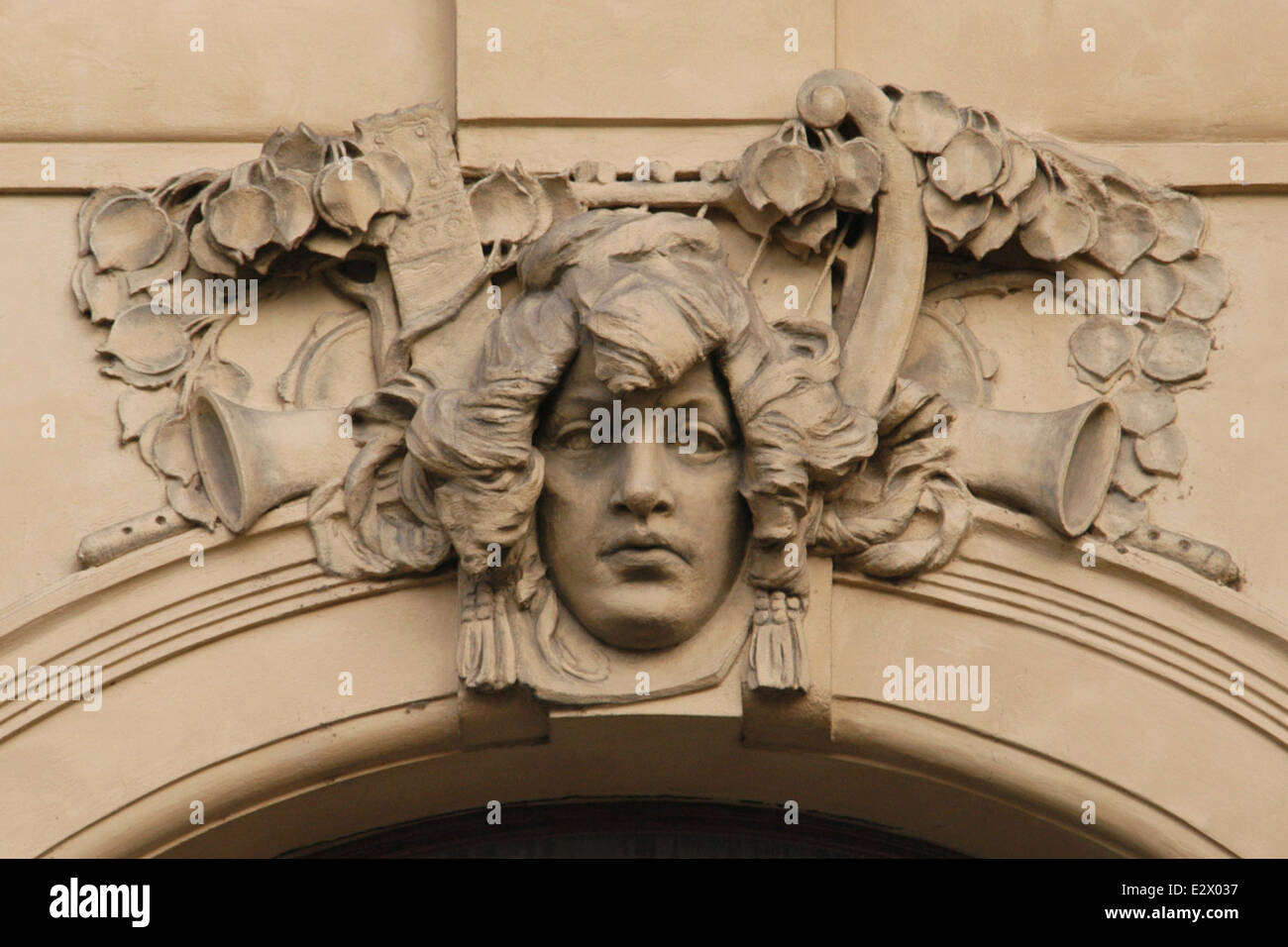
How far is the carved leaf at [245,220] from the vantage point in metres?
5.27

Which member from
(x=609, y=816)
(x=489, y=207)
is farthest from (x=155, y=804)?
(x=489, y=207)

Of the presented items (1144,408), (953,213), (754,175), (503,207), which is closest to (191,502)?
(503,207)

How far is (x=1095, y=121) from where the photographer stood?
216 inches

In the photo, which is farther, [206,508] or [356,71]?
[356,71]

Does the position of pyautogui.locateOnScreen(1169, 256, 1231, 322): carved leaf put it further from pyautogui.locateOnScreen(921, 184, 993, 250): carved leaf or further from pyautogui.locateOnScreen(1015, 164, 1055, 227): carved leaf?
pyautogui.locateOnScreen(921, 184, 993, 250): carved leaf

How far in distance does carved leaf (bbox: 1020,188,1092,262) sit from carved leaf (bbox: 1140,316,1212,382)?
9.7 inches

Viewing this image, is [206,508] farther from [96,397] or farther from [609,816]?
[609,816]

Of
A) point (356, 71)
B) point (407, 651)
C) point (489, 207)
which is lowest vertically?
point (407, 651)

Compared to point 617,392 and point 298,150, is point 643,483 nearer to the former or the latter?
point 617,392

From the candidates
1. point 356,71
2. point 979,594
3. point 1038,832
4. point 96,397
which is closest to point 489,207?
point 356,71

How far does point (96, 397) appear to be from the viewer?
534 centimetres

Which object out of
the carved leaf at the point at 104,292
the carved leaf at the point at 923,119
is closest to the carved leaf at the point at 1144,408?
the carved leaf at the point at 923,119

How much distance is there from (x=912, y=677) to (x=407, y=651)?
99 centimetres

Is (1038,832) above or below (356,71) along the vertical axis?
below
